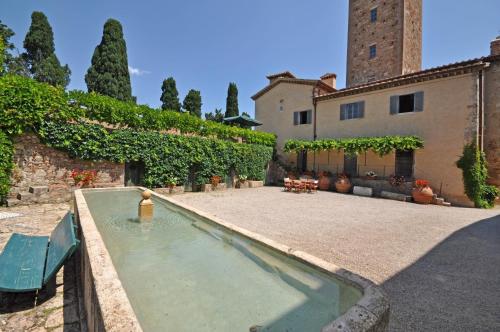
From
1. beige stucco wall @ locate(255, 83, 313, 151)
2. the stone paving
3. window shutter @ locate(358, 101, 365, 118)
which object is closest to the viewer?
the stone paving

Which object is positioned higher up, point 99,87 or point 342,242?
point 99,87

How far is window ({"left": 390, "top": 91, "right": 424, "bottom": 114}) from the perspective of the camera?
12344 millimetres

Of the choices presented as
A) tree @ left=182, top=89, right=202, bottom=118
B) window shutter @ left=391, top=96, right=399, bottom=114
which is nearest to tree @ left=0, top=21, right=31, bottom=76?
tree @ left=182, top=89, right=202, bottom=118

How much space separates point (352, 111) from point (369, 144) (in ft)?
10.8

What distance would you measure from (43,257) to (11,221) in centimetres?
389

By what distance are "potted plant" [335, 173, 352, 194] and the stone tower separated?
39.3 feet

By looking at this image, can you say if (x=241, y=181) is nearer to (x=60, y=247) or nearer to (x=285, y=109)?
(x=285, y=109)

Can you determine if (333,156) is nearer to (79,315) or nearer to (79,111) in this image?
(79,111)

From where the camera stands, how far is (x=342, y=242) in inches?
201

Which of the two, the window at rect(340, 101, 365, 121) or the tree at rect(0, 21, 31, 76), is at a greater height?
the tree at rect(0, 21, 31, 76)

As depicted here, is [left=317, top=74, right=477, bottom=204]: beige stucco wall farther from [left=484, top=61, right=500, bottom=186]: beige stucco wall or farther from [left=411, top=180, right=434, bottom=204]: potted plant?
[left=411, top=180, right=434, bottom=204]: potted plant

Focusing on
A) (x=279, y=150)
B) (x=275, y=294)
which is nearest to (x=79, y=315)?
(x=275, y=294)

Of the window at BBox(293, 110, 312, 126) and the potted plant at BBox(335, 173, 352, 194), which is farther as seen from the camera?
the window at BBox(293, 110, 312, 126)

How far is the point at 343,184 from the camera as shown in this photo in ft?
45.7
